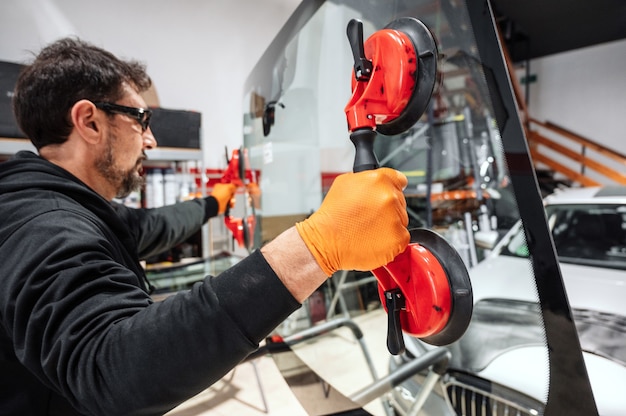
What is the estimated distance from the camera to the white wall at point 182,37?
7.88 ft

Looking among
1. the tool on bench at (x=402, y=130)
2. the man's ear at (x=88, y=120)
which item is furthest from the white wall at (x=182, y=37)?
the tool on bench at (x=402, y=130)

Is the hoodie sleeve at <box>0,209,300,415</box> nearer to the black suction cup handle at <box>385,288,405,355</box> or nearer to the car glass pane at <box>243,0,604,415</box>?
the black suction cup handle at <box>385,288,405,355</box>

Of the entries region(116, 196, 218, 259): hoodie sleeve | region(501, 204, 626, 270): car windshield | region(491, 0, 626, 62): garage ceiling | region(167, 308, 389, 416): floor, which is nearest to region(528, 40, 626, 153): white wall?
region(491, 0, 626, 62): garage ceiling

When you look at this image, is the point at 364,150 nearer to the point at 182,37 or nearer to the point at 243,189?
the point at 243,189

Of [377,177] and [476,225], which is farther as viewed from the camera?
[476,225]

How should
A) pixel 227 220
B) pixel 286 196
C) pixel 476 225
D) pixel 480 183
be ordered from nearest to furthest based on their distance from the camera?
pixel 286 196
pixel 227 220
pixel 476 225
pixel 480 183

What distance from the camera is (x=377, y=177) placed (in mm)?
537

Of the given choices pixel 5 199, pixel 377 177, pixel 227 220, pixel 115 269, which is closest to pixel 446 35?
pixel 377 177

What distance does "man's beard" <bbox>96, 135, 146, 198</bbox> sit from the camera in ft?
3.27

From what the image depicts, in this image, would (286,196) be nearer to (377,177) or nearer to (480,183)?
(377,177)

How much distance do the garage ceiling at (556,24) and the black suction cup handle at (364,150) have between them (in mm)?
1938

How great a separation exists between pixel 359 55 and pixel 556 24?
3.24 m

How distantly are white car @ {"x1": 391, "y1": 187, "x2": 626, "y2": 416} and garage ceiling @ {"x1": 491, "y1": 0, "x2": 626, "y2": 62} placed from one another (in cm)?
110

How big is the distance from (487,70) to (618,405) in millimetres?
905
